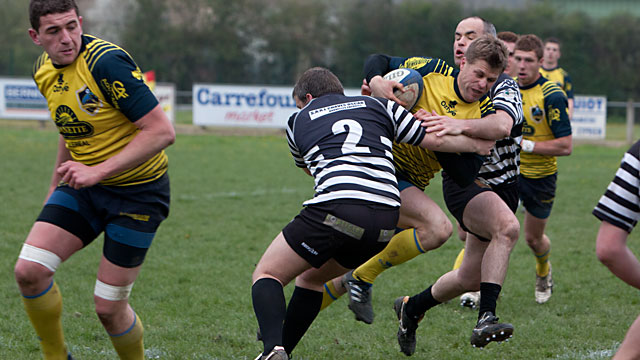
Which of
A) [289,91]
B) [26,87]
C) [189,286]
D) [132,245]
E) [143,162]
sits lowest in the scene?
[26,87]

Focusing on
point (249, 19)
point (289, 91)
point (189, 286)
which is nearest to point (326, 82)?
point (189, 286)

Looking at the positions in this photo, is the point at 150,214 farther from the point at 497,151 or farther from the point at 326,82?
the point at 497,151

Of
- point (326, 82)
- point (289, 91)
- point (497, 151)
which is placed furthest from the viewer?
point (289, 91)

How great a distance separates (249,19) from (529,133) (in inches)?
1353

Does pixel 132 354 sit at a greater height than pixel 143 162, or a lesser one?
lesser

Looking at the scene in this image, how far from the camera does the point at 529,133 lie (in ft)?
23.2

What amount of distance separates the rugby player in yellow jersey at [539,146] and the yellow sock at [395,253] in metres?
2.19

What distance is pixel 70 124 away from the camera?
13.1 ft

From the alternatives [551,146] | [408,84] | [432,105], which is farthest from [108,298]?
[551,146]

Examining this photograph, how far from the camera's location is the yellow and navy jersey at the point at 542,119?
679 cm

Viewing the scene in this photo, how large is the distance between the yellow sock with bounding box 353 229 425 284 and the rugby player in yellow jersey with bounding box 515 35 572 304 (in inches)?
86.2

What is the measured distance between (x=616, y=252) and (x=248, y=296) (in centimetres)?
392

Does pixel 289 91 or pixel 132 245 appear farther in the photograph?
pixel 289 91

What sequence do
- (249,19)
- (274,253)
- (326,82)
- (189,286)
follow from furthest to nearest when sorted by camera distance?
1. (249,19)
2. (189,286)
3. (326,82)
4. (274,253)
